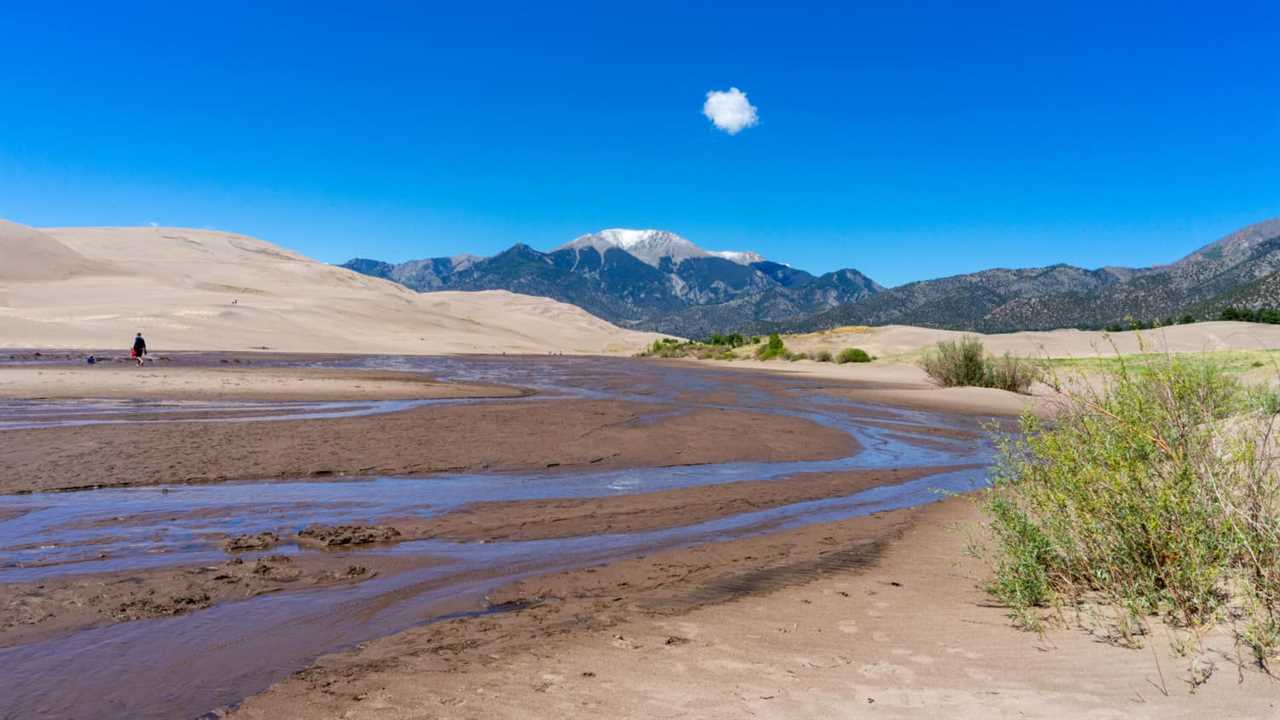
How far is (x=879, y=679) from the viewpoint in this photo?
4.66 metres

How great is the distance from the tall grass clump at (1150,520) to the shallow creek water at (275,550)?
1.66 metres

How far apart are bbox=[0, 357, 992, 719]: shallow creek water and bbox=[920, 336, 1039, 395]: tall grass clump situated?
16183 millimetres

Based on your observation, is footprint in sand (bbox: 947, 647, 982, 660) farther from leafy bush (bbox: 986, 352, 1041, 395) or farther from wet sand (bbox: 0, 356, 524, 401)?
leafy bush (bbox: 986, 352, 1041, 395)

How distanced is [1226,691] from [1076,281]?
677 ft

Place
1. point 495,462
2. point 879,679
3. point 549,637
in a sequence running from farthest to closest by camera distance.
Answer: point 495,462, point 549,637, point 879,679

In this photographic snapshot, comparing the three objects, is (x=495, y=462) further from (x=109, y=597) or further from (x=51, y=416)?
(x=51, y=416)

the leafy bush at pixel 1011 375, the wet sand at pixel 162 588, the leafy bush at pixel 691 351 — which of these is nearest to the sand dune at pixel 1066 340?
the leafy bush at pixel 1011 375

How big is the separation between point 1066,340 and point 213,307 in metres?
67.9

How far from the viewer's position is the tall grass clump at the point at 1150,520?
489cm

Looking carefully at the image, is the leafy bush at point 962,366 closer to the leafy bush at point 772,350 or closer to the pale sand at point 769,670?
the pale sand at point 769,670

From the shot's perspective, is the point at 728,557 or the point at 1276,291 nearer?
the point at 728,557

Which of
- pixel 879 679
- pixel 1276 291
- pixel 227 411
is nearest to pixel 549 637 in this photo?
pixel 879 679

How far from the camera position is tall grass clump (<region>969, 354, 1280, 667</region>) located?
193 inches

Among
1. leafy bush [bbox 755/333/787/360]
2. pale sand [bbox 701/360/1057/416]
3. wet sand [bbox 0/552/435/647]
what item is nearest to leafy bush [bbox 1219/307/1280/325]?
pale sand [bbox 701/360/1057/416]
